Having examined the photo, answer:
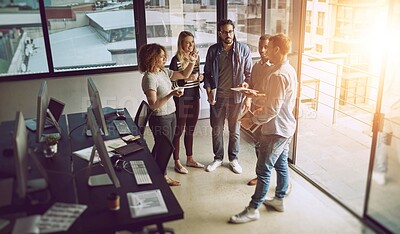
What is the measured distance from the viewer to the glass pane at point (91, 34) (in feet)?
15.9

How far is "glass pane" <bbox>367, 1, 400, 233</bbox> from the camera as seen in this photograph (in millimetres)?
2916

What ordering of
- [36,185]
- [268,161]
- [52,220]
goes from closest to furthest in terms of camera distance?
[52,220], [36,185], [268,161]

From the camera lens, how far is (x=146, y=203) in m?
2.36

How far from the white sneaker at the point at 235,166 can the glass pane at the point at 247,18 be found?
2.13 meters

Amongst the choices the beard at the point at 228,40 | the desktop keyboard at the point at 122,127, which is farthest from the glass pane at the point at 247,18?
the desktop keyboard at the point at 122,127

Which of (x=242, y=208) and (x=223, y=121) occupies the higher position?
(x=223, y=121)

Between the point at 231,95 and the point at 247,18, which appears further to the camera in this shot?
the point at 247,18

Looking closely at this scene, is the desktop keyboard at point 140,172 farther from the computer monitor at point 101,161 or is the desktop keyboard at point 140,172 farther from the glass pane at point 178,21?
the glass pane at point 178,21

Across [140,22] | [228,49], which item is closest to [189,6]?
[140,22]

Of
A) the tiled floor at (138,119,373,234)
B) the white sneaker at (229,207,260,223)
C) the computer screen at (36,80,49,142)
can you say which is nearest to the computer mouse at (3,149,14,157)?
the computer screen at (36,80,49,142)

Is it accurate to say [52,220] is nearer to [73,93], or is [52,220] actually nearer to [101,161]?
[101,161]

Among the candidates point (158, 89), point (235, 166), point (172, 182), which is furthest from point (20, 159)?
point (235, 166)

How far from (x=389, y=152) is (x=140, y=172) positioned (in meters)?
2.02

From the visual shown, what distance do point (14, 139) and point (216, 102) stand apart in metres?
2.30
